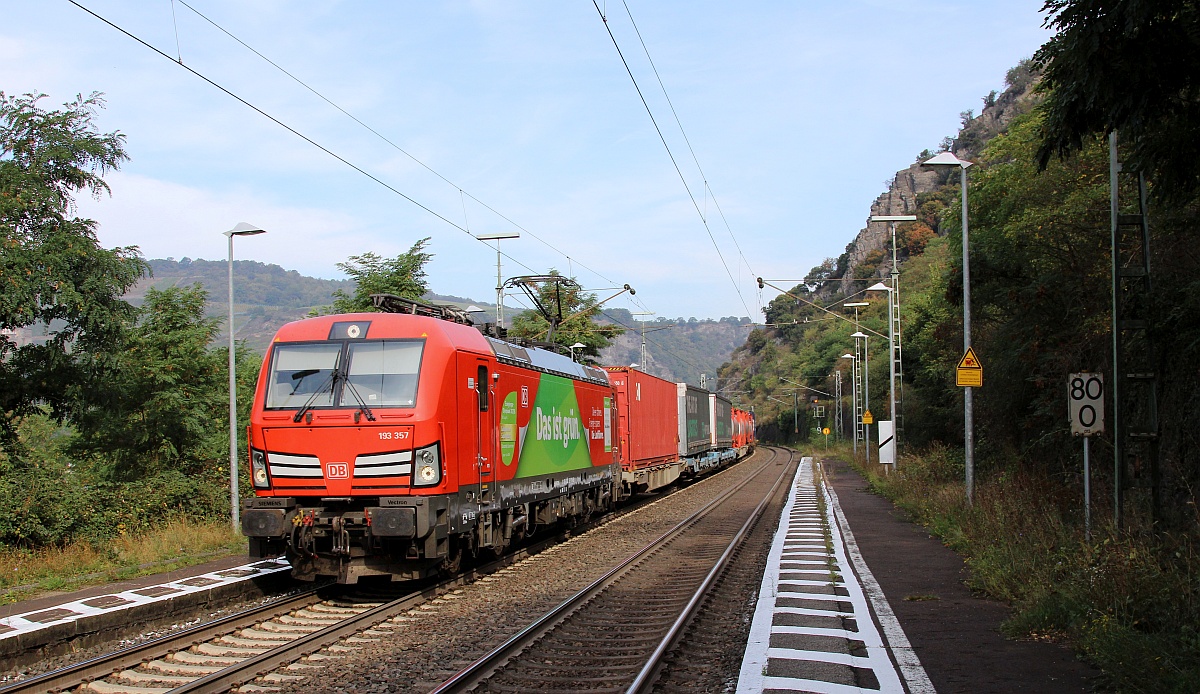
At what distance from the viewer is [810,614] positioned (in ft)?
31.6

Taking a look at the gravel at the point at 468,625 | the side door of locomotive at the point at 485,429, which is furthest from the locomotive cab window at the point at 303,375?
the gravel at the point at 468,625

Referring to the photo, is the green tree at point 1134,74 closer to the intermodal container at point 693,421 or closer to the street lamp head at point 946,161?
the street lamp head at point 946,161

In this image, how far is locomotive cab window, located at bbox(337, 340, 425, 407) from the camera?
34.4 ft

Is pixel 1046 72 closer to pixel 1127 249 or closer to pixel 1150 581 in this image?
pixel 1150 581

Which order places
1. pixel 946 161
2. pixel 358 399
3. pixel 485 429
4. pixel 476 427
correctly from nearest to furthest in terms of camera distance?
1. pixel 358 399
2. pixel 476 427
3. pixel 485 429
4. pixel 946 161

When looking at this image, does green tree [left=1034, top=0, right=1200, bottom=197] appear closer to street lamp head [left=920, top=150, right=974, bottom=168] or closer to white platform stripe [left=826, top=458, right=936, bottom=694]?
white platform stripe [left=826, top=458, right=936, bottom=694]

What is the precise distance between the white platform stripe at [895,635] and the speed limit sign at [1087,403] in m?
3.05

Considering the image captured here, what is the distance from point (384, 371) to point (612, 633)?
12.9 feet

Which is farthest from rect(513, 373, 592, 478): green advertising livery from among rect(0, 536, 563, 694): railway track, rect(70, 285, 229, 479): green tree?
rect(70, 285, 229, 479): green tree

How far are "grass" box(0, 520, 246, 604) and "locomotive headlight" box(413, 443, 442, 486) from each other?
14.2 feet

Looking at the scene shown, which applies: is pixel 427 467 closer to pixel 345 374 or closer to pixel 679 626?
pixel 345 374

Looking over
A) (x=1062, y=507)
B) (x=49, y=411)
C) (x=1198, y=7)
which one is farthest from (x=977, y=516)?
(x=49, y=411)

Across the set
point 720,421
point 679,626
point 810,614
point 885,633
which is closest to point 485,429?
point 679,626

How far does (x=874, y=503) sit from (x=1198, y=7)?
66.0ft
